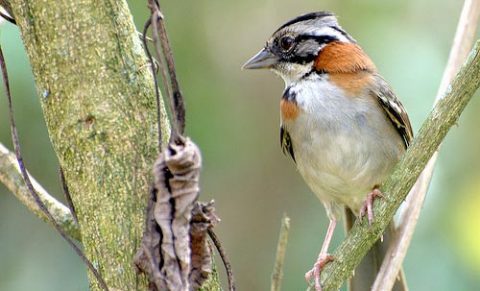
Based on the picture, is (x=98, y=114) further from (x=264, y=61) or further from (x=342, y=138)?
(x=264, y=61)

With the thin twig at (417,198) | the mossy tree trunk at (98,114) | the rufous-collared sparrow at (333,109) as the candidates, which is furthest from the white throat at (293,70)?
the mossy tree trunk at (98,114)

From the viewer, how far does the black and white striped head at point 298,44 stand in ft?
12.4

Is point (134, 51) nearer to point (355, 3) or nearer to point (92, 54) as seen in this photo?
point (92, 54)

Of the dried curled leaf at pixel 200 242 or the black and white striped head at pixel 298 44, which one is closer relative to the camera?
the dried curled leaf at pixel 200 242

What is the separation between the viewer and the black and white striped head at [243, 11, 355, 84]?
379cm

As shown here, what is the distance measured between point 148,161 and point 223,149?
252 cm

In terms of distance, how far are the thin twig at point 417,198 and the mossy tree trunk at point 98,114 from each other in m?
0.94

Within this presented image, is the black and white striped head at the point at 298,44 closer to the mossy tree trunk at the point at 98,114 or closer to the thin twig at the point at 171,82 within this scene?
the mossy tree trunk at the point at 98,114

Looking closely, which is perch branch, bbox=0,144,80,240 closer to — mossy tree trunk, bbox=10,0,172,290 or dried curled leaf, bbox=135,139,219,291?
mossy tree trunk, bbox=10,0,172,290

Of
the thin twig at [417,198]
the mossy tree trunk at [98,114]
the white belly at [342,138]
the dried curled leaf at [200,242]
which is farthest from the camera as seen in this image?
the white belly at [342,138]

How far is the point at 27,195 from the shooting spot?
8.25ft

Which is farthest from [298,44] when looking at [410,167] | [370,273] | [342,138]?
[410,167]

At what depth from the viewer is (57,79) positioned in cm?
213

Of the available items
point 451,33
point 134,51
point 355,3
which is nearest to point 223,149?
point 355,3
